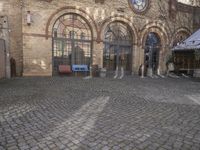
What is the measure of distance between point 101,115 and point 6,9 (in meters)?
10.8

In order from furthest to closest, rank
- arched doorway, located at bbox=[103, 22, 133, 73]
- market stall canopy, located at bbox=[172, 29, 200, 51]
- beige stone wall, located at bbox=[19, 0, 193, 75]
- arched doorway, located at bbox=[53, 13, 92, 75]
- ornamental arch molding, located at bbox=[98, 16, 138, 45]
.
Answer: arched doorway, located at bbox=[103, 22, 133, 73]
market stall canopy, located at bbox=[172, 29, 200, 51]
ornamental arch molding, located at bbox=[98, 16, 138, 45]
arched doorway, located at bbox=[53, 13, 92, 75]
beige stone wall, located at bbox=[19, 0, 193, 75]

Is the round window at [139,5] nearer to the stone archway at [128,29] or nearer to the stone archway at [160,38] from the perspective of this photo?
the stone archway at [128,29]

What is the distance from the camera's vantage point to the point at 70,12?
519 inches

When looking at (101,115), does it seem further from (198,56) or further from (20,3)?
(198,56)

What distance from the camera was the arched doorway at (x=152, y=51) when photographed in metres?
16.7

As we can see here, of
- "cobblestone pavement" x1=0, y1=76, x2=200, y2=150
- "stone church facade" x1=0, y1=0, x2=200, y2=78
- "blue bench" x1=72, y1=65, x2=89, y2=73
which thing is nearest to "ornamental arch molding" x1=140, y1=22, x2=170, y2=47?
"stone church facade" x1=0, y1=0, x2=200, y2=78

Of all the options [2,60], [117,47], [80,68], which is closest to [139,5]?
[117,47]

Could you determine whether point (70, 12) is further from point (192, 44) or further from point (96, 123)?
point (96, 123)

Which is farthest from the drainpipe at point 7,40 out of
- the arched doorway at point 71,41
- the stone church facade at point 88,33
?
the arched doorway at point 71,41

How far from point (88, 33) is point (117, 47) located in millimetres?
2670

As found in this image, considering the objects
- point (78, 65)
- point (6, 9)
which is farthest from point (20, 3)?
point (78, 65)

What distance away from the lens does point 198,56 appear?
53.8ft

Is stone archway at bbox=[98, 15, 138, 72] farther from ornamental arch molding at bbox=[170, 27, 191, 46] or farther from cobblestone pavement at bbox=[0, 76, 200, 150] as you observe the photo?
cobblestone pavement at bbox=[0, 76, 200, 150]

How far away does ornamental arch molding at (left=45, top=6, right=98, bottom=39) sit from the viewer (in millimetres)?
12632
